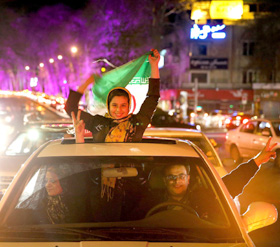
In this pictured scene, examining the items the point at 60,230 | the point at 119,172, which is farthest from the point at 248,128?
the point at 60,230

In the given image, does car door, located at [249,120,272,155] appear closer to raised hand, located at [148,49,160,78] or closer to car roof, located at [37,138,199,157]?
raised hand, located at [148,49,160,78]

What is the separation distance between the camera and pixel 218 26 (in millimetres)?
24234

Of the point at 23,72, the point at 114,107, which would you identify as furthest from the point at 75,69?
the point at 114,107

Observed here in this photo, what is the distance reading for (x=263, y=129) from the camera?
14.8 meters

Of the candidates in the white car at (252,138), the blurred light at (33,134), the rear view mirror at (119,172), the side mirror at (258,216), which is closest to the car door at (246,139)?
the white car at (252,138)

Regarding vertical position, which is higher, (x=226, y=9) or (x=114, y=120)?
(x=226, y=9)

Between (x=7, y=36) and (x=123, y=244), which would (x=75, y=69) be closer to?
(x=7, y=36)

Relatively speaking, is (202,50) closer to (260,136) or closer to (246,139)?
(246,139)

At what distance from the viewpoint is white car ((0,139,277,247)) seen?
3.06m

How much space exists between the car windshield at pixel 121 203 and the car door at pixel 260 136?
10.5 metres

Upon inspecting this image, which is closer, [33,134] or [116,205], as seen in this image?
[116,205]

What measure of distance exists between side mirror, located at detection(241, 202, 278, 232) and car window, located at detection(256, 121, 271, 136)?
1070cm

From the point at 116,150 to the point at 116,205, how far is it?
41 cm

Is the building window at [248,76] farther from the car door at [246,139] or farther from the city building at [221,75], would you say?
the car door at [246,139]
